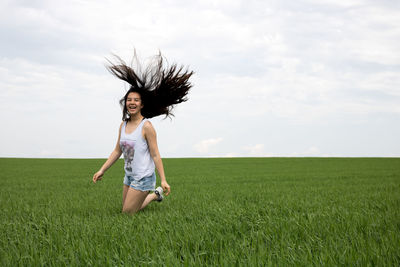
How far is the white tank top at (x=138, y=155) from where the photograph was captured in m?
5.25

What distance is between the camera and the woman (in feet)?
17.1

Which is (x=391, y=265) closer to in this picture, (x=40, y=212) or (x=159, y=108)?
(x=159, y=108)

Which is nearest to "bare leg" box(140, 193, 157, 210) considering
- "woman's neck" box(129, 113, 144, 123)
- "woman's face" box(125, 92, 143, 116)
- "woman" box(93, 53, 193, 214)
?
"woman" box(93, 53, 193, 214)

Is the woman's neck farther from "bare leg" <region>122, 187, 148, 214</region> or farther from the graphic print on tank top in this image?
"bare leg" <region>122, 187, 148, 214</region>

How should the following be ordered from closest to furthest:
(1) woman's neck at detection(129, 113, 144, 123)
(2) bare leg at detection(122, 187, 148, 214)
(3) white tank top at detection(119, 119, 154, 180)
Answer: (2) bare leg at detection(122, 187, 148, 214)
(3) white tank top at detection(119, 119, 154, 180)
(1) woman's neck at detection(129, 113, 144, 123)

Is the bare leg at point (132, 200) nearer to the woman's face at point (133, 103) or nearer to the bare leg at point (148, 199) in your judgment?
the bare leg at point (148, 199)

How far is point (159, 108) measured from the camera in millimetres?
5781

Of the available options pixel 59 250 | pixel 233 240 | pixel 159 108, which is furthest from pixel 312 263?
pixel 159 108

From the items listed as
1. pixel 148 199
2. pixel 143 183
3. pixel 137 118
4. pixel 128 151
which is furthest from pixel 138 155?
pixel 148 199

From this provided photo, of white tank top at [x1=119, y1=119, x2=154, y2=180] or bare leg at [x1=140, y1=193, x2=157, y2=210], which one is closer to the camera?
white tank top at [x1=119, y1=119, x2=154, y2=180]

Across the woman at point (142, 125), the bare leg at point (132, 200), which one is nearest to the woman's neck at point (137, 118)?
the woman at point (142, 125)

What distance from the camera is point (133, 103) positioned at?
539cm

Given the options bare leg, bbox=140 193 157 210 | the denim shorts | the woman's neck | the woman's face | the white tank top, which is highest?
the woman's face

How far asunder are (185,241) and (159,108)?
3123mm
